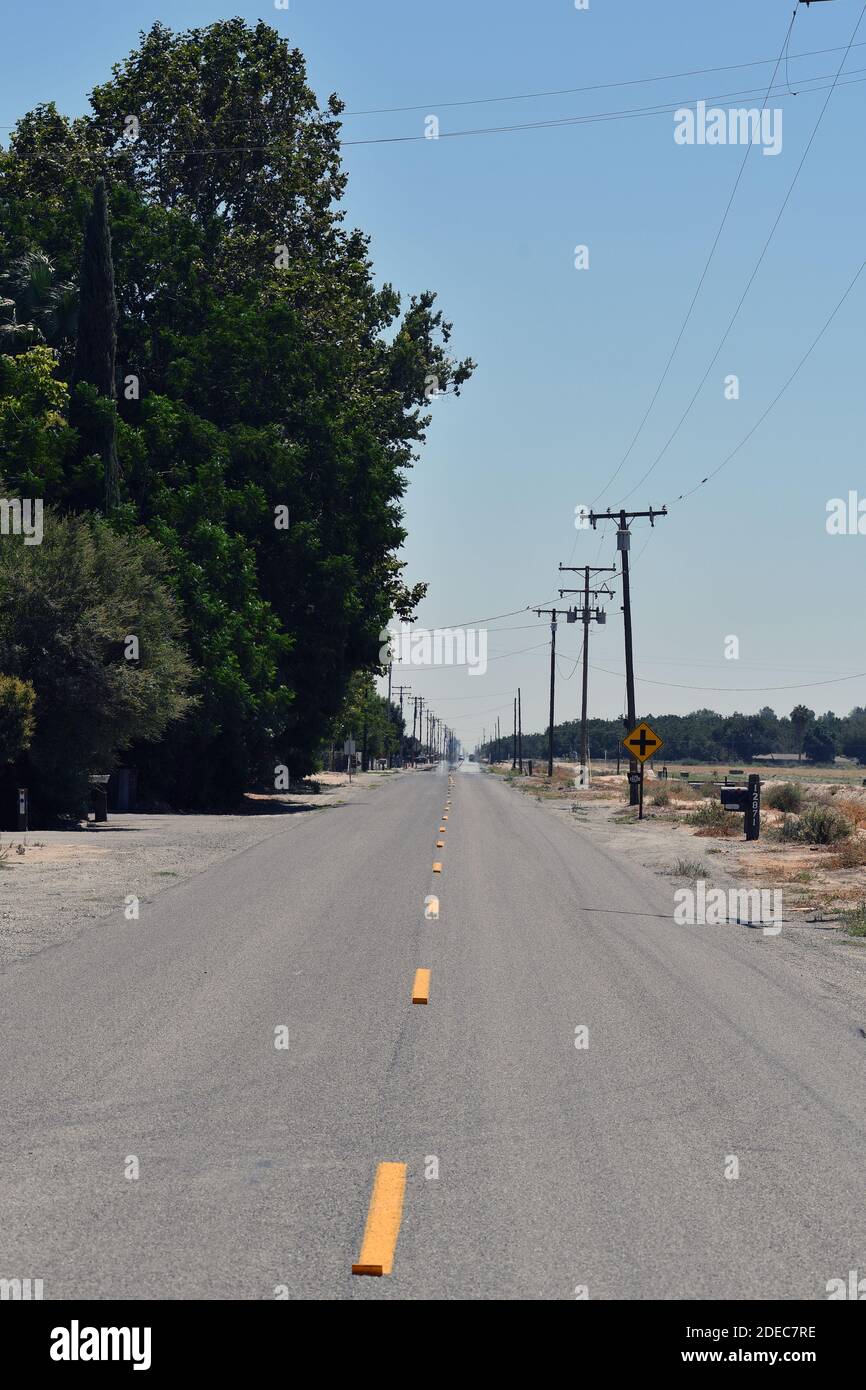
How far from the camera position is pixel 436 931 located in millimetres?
15234

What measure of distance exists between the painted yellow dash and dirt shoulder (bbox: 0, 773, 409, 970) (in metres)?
7.17

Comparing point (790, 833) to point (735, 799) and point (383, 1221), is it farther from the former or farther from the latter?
point (383, 1221)

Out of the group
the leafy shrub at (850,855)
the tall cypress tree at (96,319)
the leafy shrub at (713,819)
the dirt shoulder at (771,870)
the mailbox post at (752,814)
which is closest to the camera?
the dirt shoulder at (771,870)

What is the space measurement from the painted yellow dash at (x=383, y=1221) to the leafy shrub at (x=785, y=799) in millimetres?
45006

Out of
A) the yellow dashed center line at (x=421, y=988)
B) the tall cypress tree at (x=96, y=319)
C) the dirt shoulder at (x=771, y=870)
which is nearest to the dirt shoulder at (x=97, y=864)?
the yellow dashed center line at (x=421, y=988)

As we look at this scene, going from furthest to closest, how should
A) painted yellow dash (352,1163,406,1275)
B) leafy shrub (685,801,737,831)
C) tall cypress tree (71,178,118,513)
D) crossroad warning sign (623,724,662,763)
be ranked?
crossroad warning sign (623,724,662,763) < leafy shrub (685,801,737,831) < tall cypress tree (71,178,118,513) < painted yellow dash (352,1163,406,1275)

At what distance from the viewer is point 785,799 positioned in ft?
171

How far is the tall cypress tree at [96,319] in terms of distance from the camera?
1462 inches

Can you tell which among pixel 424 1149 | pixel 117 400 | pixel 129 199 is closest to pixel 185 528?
pixel 117 400

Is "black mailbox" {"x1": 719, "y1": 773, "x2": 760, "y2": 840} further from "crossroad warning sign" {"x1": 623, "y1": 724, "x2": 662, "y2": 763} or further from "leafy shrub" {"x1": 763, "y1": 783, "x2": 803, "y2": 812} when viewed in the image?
"leafy shrub" {"x1": 763, "y1": 783, "x2": 803, "y2": 812}

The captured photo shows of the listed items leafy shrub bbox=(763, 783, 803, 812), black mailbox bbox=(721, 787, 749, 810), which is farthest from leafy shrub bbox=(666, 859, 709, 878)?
leafy shrub bbox=(763, 783, 803, 812)

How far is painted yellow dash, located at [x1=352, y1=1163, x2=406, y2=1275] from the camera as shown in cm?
530

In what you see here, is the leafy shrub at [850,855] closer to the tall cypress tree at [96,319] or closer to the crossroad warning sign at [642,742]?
the crossroad warning sign at [642,742]
